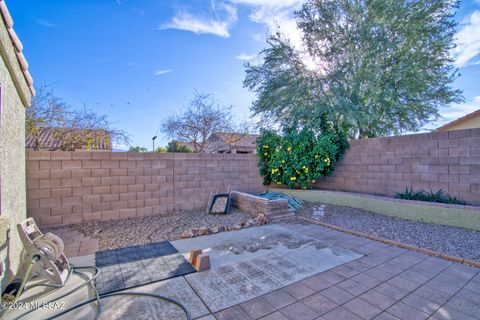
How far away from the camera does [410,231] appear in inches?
179

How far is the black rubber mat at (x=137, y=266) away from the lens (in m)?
2.79

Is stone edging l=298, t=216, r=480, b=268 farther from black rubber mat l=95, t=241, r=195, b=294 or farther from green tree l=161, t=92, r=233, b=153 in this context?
green tree l=161, t=92, r=233, b=153

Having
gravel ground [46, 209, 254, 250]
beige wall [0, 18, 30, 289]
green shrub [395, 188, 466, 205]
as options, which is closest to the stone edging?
gravel ground [46, 209, 254, 250]

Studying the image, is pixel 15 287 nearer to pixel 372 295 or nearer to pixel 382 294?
pixel 372 295

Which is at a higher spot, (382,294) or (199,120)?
(199,120)

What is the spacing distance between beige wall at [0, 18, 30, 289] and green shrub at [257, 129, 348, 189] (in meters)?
6.07

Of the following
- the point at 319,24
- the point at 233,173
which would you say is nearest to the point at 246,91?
the point at 319,24

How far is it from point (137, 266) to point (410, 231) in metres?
4.88

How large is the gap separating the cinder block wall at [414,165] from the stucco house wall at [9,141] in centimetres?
751

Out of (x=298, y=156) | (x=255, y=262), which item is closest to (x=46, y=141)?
(x=255, y=262)

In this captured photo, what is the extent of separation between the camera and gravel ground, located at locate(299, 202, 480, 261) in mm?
3738

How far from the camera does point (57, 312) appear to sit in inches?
89.2

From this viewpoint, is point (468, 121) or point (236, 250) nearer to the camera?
point (236, 250)

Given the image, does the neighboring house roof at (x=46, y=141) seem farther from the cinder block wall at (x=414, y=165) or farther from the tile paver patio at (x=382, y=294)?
the cinder block wall at (x=414, y=165)
